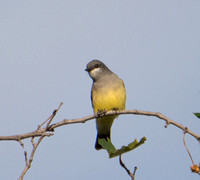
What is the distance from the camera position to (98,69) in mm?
8789

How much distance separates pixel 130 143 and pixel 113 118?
4918 mm

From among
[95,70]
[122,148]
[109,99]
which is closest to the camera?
[122,148]

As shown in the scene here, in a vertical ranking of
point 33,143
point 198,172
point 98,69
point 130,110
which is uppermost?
point 98,69

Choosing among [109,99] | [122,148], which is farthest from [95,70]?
[122,148]

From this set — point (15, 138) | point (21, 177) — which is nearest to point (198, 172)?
point (21, 177)

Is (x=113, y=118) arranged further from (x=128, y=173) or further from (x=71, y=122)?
(x=128, y=173)

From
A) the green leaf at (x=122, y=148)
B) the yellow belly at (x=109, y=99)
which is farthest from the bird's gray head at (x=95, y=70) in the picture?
the green leaf at (x=122, y=148)

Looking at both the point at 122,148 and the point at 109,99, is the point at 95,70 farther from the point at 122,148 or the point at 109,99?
the point at 122,148

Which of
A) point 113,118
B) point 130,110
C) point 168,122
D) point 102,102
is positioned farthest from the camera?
point 113,118

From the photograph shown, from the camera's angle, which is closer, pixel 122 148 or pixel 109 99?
pixel 122 148

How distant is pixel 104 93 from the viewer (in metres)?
7.80

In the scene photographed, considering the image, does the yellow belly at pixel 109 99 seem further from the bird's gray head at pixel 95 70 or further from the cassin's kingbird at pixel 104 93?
the bird's gray head at pixel 95 70

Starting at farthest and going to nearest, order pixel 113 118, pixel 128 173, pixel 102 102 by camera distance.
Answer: pixel 113 118 → pixel 102 102 → pixel 128 173

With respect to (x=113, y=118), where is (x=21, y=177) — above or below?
below
